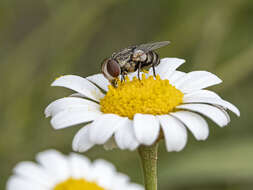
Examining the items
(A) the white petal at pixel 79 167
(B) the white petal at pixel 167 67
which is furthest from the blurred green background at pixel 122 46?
(B) the white petal at pixel 167 67


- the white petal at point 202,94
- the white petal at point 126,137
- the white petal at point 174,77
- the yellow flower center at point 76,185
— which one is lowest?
the white petal at point 126,137

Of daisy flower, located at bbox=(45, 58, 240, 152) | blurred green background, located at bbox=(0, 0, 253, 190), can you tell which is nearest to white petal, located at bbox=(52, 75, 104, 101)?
daisy flower, located at bbox=(45, 58, 240, 152)

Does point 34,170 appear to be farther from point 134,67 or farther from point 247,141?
point 247,141

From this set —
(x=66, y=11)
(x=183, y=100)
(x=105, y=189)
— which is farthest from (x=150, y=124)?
(x=66, y=11)

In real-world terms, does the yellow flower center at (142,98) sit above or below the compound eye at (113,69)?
below

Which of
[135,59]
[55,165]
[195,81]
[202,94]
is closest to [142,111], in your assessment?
[202,94]

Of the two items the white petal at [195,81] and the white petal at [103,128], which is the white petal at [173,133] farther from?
the white petal at [195,81]

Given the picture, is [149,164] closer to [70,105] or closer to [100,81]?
[70,105]

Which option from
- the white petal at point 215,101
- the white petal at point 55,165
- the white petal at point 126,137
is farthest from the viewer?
the white petal at point 55,165
